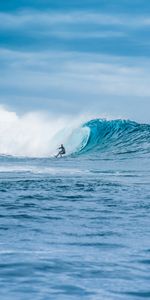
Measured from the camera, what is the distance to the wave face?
38.1 meters

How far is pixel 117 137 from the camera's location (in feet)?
142

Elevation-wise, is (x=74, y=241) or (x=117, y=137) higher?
(x=117, y=137)

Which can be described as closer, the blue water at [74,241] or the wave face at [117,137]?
the blue water at [74,241]

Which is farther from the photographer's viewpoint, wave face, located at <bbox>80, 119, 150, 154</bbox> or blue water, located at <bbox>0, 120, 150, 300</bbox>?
wave face, located at <bbox>80, 119, 150, 154</bbox>

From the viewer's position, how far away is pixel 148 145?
1484 inches

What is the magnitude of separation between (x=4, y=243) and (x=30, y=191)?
6.57 meters

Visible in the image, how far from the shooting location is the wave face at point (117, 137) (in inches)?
1500

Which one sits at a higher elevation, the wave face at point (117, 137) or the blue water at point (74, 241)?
the wave face at point (117, 137)

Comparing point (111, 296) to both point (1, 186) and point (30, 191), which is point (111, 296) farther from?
point (1, 186)

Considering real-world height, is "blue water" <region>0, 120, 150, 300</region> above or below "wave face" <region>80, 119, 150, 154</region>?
below

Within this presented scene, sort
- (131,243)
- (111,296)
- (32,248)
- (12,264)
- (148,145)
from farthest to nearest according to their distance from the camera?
(148,145), (131,243), (32,248), (12,264), (111,296)

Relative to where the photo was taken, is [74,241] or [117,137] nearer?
[74,241]

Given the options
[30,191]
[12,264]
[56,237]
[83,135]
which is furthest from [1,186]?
[83,135]

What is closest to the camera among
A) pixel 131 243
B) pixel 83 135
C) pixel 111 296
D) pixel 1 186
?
pixel 111 296
